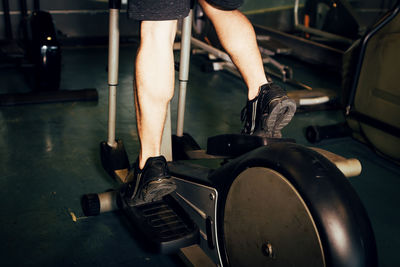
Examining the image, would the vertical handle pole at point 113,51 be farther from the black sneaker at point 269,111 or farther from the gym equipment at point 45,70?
the gym equipment at point 45,70

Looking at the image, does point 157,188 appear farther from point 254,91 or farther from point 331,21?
point 331,21

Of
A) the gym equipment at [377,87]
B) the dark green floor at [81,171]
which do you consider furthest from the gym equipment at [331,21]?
the gym equipment at [377,87]

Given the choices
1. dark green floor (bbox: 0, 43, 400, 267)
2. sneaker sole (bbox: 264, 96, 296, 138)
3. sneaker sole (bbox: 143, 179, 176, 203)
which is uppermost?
sneaker sole (bbox: 264, 96, 296, 138)

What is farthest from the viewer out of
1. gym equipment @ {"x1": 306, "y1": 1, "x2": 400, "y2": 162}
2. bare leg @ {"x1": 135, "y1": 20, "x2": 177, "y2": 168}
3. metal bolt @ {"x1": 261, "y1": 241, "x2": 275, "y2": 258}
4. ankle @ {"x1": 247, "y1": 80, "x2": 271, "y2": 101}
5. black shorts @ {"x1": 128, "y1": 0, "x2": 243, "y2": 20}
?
gym equipment @ {"x1": 306, "y1": 1, "x2": 400, "y2": 162}

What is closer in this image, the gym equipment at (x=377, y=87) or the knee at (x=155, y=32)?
the knee at (x=155, y=32)

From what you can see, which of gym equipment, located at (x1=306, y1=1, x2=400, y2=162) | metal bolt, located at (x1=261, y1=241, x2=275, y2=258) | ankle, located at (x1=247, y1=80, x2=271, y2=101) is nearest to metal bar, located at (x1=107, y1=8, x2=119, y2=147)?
ankle, located at (x1=247, y1=80, x2=271, y2=101)

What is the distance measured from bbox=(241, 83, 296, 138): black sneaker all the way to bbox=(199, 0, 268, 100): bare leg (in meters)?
0.04

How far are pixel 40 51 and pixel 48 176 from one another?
1023mm

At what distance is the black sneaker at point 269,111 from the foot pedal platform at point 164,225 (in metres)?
0.35

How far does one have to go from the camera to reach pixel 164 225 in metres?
1.35

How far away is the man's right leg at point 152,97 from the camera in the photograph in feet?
4.16

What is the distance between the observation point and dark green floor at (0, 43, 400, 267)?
146cm

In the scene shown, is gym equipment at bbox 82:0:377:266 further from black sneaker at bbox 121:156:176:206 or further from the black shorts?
the black shorts

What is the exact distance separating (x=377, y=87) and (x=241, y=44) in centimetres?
107
